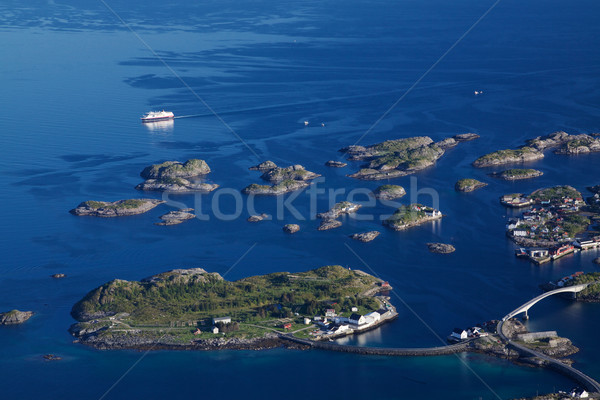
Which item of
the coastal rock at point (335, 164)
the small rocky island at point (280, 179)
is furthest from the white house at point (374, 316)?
the coastal rock at point (335, 164)

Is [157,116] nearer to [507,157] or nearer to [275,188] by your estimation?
[275,188]

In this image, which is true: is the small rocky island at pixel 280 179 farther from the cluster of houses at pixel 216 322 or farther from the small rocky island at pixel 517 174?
the cluster of houses at pixel 216 322

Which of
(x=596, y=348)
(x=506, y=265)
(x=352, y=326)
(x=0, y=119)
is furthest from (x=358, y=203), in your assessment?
(x=0, y=119)

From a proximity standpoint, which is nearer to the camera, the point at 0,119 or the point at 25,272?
the point at 25,272

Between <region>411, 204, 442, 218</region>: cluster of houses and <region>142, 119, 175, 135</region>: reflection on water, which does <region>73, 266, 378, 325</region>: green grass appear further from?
<region>142, 119, 175, 135</region>: reflection on water

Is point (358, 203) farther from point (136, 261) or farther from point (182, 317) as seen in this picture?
point (182, 317)

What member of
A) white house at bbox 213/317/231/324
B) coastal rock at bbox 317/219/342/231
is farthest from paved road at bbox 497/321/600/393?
coastal rock at bbox 317/219/342/231
